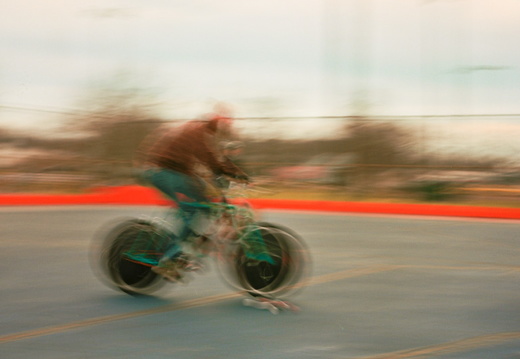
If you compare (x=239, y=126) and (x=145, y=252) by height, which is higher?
(x=239, y=126)

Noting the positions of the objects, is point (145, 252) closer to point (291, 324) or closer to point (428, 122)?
point (291, 324)

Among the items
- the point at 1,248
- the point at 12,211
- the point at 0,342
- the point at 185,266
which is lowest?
the point at 0,342

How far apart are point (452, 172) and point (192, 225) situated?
15758 millimetres

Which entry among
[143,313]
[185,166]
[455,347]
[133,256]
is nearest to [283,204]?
[133,256]

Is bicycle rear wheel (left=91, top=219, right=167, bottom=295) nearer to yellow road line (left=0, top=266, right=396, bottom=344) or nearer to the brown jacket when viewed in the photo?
yellow road line (left=0, top=266, right=396, bottom=344)

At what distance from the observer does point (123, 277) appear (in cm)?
830

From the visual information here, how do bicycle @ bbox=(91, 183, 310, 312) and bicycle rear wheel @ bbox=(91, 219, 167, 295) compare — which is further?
bicycle rear wheel @ bbox=(91, 219, 167, 295)

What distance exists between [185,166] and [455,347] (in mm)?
2893

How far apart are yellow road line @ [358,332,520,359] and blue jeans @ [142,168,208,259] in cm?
257

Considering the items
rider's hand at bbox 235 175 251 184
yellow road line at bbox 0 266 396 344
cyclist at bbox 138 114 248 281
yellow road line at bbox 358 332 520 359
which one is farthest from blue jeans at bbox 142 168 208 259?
yellow road line at bbox 358 332 520 359

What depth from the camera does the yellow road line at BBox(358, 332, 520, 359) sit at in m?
5.94

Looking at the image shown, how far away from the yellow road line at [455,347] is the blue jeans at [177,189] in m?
2.57

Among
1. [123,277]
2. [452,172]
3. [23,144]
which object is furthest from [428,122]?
[123,277]

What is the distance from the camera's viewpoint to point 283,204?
21750 mm
